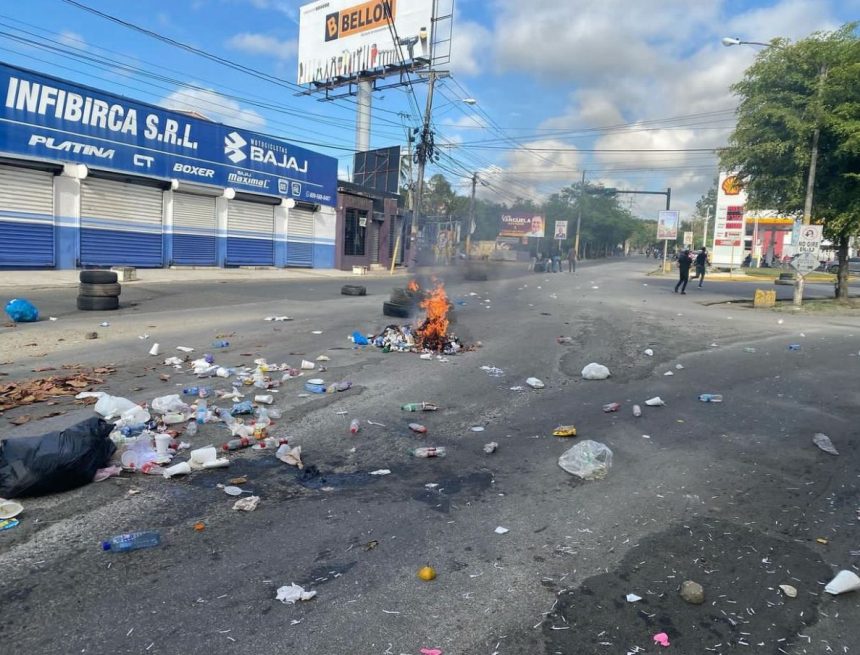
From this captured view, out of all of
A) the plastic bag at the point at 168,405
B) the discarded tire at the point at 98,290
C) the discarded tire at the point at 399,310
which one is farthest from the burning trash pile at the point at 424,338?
the discarded tire at the point at 98,290

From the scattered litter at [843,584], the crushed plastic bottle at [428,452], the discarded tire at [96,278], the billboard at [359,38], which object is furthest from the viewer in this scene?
the billboard at [359,38]

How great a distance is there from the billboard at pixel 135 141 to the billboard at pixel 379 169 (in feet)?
27.0

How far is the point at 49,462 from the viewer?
356 cm

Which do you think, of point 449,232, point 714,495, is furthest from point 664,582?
point 449,232

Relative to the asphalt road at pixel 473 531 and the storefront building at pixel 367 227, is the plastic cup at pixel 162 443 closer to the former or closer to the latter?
the asphalt road at pixel 473 531

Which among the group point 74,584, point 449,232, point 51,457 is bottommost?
point 74,584

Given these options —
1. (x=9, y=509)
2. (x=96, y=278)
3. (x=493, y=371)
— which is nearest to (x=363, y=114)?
(x=96, y=278)

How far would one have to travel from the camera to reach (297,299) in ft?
52.1

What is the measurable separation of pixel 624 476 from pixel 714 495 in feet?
2.00

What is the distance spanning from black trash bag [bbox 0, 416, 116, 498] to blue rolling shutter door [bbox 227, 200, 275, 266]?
22577 mm

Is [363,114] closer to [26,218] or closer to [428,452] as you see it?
[26,218]

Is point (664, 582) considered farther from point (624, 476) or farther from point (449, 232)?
point (449, 232)

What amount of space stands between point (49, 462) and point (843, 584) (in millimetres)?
4498

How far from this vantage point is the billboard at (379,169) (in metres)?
36.7
